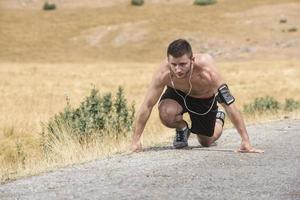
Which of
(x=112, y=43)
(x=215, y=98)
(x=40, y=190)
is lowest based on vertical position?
(x=40, y=190)

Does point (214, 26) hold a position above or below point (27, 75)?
above

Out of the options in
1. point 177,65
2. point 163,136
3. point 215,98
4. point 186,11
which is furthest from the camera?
point 186,11

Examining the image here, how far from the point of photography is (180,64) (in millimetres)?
9133

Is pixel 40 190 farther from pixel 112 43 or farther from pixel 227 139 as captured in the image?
pixel 112 43

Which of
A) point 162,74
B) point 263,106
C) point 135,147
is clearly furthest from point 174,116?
point 263,106

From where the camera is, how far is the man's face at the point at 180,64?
9078mm

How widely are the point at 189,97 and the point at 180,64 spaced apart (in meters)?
1.15

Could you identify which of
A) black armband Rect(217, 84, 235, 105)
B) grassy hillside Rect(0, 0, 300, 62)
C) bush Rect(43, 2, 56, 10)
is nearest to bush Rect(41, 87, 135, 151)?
black armband Rect(217, 84, 235, 105)

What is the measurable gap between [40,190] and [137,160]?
1.87m

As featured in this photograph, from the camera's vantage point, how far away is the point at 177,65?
9133mm

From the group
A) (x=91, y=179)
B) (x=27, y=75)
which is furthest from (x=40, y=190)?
(x=27, y=75)

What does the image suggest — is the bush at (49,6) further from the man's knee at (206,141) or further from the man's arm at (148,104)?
the man's arm at (148,104)

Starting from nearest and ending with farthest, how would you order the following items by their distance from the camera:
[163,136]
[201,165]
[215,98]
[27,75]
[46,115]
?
[201,165] → [215,98] → [163,136] → [46,115] → [27,75]

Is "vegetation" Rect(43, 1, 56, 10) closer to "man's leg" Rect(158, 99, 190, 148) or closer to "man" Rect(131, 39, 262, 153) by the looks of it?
"man" Rect(131, 39, 262, 153)
